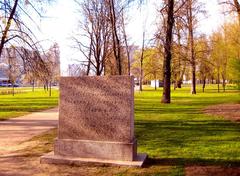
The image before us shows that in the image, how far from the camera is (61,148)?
7906mm

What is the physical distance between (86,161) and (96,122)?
2.65 feet

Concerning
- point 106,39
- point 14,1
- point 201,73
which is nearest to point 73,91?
point 14,1

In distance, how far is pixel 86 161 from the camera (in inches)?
296

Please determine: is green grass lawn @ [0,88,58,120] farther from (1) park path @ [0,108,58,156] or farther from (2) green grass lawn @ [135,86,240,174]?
(2) green grass lawn @ [135,86,240,174]

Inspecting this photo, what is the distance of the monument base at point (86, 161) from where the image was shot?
291 inches

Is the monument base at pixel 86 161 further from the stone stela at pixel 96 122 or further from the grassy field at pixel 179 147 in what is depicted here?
the grassy field at pixel 179 147

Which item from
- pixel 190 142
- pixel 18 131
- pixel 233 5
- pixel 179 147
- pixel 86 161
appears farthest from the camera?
pixel 233 5

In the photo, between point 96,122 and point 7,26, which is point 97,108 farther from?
point 7,26

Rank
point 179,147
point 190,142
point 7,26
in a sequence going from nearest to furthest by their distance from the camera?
1. point 179,147
2. point 190,142
3. point 7,26

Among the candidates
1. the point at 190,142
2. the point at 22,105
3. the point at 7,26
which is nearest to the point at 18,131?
the point at 7,26

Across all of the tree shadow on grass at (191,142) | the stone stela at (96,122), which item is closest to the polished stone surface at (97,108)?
the stone stela at (96,122)

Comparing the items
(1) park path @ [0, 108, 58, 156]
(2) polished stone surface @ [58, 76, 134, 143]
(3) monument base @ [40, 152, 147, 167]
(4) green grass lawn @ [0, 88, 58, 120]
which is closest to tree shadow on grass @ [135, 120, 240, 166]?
(3) monument base @ [40, 152, 147, 167]

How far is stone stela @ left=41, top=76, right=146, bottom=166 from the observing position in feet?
24.7

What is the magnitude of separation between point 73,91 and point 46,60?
923 centimetres
